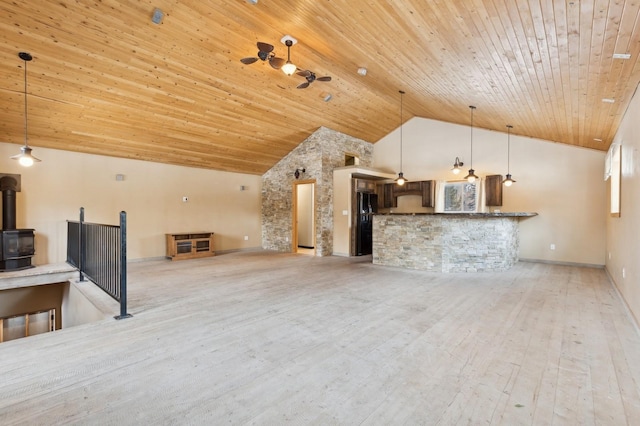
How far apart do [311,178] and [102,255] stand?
5627 mm

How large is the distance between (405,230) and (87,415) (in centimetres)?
593

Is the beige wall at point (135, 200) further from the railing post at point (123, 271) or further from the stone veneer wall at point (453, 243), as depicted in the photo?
the stone veneer wall at point (453, 243)

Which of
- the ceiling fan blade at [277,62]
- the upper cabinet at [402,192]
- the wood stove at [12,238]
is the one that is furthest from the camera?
the upper cabinet at [402,192]

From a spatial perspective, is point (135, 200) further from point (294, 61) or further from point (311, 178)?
point (294, 61)

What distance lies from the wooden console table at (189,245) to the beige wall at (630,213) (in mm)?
8396

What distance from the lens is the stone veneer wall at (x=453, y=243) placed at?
6270mm

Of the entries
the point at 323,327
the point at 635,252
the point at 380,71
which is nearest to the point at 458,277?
the point at 635,252

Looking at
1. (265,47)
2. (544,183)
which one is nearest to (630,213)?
(544,183)

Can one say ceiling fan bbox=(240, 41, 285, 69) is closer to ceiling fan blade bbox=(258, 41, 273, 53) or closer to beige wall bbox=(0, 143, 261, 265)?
ceiling fan blade bbox=(258, 41, 273, 53)

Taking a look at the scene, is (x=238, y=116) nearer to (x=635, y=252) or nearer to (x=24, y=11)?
(x=24, y=11)

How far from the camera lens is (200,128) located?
702 centimetres

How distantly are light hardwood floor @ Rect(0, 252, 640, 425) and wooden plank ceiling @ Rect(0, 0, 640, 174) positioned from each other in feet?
8.83

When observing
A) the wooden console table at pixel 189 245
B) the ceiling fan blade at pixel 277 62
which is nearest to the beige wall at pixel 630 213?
the ceiling fan blade at pixel 277 62

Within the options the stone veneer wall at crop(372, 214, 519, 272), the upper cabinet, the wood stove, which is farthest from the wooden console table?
the upper cabinet
